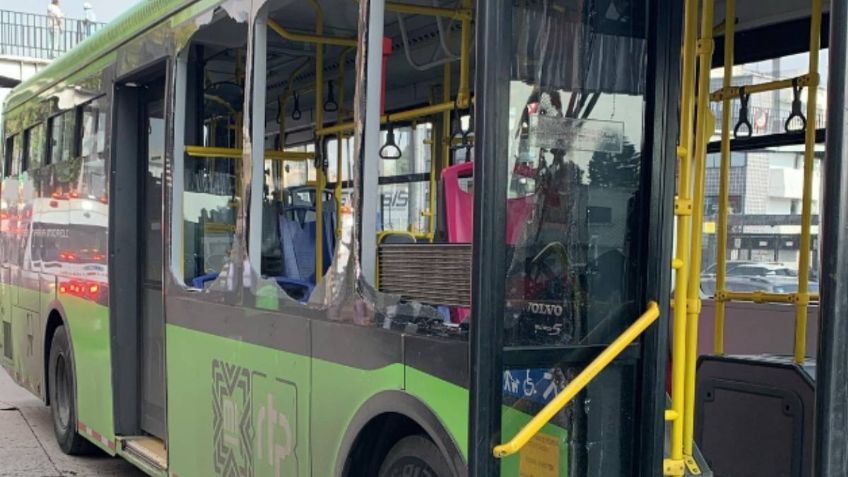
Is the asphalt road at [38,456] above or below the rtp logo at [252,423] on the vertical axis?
below

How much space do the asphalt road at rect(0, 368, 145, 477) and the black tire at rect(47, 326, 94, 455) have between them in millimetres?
121

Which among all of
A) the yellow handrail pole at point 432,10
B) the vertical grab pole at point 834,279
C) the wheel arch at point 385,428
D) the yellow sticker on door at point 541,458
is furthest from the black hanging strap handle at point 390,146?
the vertical grab pole at point 834,279

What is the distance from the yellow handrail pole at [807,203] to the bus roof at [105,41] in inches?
114

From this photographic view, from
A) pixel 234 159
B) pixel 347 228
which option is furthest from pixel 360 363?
pixel 234 159

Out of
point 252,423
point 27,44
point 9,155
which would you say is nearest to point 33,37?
point 27,44

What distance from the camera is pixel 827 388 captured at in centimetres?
186

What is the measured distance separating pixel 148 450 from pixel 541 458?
3632 millimetres

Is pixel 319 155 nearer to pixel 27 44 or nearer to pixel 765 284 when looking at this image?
pixel 765 284

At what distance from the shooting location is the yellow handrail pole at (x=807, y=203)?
11.6 ft

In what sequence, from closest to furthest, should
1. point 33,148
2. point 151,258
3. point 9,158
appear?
point 151,258 → point 33,148 → point 9,158

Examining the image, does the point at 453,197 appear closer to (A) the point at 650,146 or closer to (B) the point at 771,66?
(A) the point at 650,146

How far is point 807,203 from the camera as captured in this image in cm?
369

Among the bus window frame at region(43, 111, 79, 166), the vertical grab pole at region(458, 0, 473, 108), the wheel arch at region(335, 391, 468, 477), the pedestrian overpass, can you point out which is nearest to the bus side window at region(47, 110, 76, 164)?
Result: the bus window frame at region(43, 111, 79, 166)

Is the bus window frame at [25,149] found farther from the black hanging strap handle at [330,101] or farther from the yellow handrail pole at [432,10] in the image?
the yellow handrail pole at [432,10]
